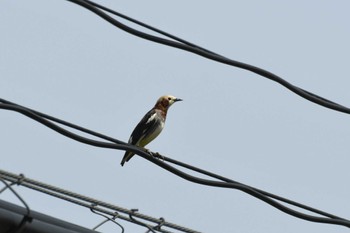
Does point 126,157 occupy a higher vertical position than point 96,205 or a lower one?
higher

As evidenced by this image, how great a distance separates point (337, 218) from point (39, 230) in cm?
254

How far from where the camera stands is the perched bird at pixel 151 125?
51.2 ft

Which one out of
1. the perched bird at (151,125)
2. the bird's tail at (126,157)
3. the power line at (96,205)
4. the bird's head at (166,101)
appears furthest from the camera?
the bird's head at (166,101)

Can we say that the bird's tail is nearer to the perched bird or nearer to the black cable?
the perched bird

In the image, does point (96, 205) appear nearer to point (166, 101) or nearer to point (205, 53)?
point (205, 53)

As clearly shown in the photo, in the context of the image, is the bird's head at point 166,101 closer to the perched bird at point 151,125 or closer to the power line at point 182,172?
the perched bird at point 151,125

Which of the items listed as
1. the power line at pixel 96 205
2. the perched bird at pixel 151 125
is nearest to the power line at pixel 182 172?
the power line at pixel 96 205

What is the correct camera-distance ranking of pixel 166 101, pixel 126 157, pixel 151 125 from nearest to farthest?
pixel 151 125 < pixel 126 157 < pixel 166 101

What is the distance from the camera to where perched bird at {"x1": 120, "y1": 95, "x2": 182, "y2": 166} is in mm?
15602

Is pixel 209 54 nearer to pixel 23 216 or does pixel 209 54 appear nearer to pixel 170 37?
pixel 170 37

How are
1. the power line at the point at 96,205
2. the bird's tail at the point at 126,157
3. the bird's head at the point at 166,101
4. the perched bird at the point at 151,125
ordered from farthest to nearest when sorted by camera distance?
the bird's head at the point at 166,101 → the bird's tail at the point at 126,157 → the perched bird at the point at 151,125 → the power line at the point at 96,205

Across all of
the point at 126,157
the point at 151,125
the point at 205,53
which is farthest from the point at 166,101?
the point at 205,53

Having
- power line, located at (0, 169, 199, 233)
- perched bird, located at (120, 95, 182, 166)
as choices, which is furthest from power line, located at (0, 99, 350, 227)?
perched bird, located at (120, 95, 182, 166)

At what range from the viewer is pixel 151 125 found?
51.4 feet
